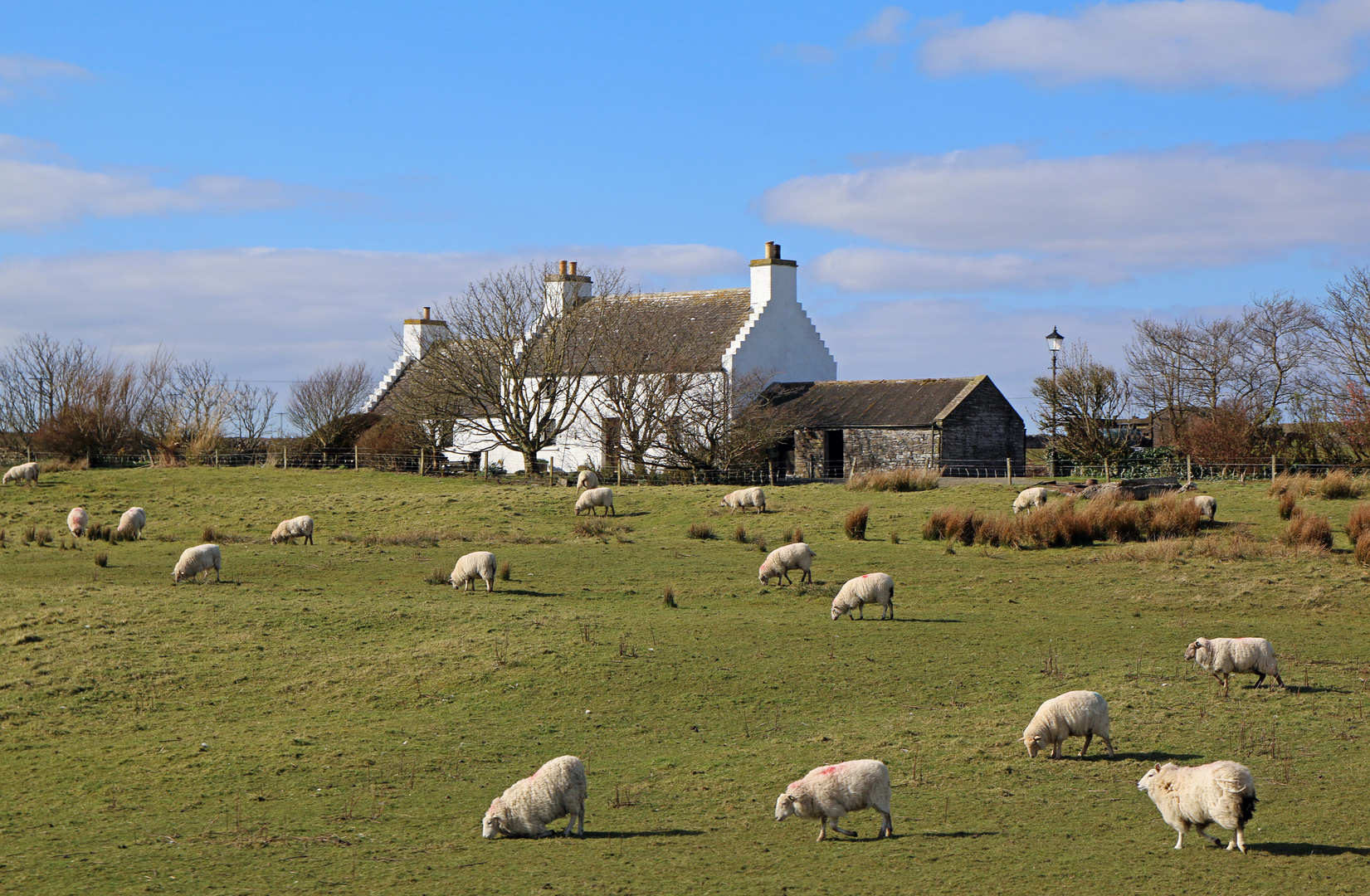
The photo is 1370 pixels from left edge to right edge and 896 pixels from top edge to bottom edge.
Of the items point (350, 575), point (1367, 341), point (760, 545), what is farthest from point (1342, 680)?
point (1367, 341)

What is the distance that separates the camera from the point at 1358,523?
1046 inches

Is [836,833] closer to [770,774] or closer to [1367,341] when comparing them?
[770,774]

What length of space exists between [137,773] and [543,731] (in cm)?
463

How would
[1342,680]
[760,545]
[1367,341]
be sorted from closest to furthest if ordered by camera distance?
[1342,680] < [760,545] < [1367,341]

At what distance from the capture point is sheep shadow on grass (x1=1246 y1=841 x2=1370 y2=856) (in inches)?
375

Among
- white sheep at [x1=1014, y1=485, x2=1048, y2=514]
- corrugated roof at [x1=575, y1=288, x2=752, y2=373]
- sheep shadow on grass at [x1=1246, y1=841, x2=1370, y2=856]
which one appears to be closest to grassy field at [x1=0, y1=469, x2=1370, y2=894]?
sheep shadow on grass at [x1=1246, y1=841, x2=1370, y2=856]

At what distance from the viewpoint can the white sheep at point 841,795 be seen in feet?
34.1

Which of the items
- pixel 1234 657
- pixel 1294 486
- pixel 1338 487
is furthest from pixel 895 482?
pixel 1234 657

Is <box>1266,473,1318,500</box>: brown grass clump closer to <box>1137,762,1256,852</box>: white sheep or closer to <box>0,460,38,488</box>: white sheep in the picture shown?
<box>1137,762,1256,852</box>: white sheep

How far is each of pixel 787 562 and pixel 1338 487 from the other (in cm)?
1857

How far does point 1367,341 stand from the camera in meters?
50.8

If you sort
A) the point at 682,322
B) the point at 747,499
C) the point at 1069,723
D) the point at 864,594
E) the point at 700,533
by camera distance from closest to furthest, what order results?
the point at 1069,723
the point at 864,594
the point at 700,533
the point at 747,499
the point at 682,322

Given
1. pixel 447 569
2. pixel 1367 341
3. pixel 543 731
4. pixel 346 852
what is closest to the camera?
pixel 346 852

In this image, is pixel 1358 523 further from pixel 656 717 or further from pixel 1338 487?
pixel 656 717
